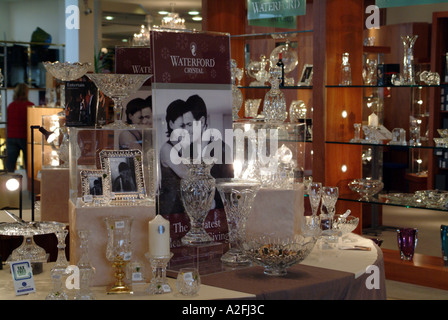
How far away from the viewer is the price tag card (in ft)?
7.25

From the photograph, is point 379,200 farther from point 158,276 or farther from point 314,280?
point 158,276

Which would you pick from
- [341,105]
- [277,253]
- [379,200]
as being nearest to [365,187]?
[379,200]

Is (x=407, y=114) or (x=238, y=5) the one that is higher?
(x=238, y=5)

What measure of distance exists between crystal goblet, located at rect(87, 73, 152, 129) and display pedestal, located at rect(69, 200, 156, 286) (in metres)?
0.37

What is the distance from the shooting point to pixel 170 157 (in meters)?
2.61

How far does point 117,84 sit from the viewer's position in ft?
8.38

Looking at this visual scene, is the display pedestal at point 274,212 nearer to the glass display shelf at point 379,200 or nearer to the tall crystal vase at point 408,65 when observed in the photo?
the glass display shelf at point 379,200

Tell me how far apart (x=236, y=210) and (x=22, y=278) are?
852 millimetres

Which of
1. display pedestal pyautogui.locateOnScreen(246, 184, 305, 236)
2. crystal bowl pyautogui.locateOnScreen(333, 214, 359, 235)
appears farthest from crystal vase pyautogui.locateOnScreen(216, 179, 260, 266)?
crystal bowl pyautogui.locateOnScreen(333, 214, 359, 235)

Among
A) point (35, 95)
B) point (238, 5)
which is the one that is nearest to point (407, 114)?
point (238, 5)
